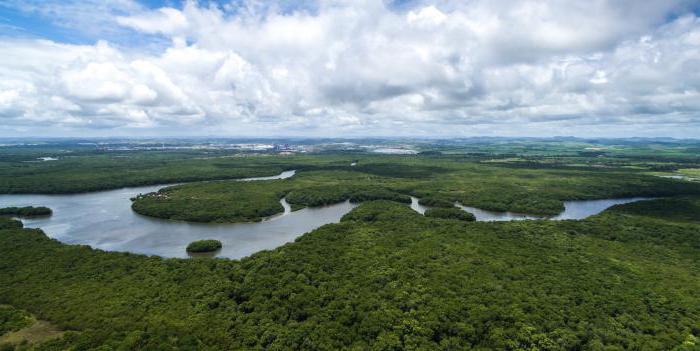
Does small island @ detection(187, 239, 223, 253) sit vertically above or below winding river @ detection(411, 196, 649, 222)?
above

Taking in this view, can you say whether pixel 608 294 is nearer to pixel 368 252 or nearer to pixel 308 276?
pixel 368 252

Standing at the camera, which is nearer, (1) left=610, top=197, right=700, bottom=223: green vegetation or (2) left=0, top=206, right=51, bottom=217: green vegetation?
(1) left=610, top=197, right=700, bottom=223: green vegetation

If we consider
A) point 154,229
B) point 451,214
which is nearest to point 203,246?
point 154,229

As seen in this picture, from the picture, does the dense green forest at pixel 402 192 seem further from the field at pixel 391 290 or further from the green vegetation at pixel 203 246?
the field at pixel 391 290

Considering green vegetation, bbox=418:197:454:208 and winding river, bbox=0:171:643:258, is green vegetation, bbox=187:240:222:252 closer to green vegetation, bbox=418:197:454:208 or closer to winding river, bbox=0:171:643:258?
winding river, bbox=0:171:643:258

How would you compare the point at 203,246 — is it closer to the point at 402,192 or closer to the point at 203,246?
the point at 203,246

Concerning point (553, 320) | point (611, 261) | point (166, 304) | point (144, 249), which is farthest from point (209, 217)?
point (611, 261)

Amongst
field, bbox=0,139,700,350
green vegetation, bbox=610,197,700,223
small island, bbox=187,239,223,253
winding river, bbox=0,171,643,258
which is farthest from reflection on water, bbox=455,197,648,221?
small island, bbox=187,239,223,253
